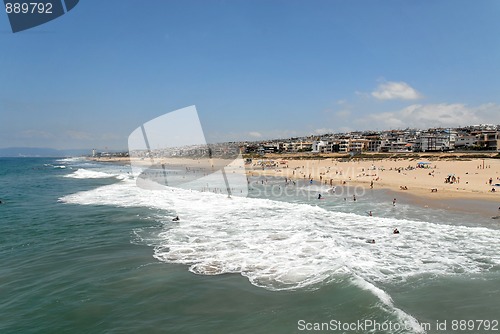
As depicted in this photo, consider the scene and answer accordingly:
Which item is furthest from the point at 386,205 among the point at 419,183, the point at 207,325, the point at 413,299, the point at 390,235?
the point at 207,325

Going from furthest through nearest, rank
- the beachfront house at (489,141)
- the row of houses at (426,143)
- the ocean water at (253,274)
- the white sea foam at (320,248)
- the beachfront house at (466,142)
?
the beachfront house at (466,142), the row of houses at (426,143), the beachfront house at (489,141), the white sea foam at (320,248), the ocean water at (253,274)

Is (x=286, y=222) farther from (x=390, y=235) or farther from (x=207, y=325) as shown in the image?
(x=207, y=325)

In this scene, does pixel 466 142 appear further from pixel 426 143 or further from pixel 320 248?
pixel 320 248

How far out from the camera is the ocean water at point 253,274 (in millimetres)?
9219

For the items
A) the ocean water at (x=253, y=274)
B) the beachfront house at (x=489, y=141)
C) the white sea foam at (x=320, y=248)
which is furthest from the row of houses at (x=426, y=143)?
the ocean water at (x=253, y=274)

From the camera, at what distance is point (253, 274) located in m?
12.3

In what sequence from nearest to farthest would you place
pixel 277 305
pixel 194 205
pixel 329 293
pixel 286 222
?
pixel 277 305, pixel 329 293, pixel 286 222, pixel 194 205

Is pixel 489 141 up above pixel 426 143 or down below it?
above

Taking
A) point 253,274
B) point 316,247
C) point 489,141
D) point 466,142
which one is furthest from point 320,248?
point 466,142

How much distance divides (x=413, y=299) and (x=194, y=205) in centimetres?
2116

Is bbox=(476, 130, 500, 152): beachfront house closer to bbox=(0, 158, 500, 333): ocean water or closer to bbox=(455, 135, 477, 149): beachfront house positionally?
bbox=(455, 135, 477, 149): beachfront house

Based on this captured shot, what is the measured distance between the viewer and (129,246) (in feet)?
53.3

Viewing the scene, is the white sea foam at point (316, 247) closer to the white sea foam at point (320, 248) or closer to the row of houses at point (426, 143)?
the white sea foam at point (320, 248)

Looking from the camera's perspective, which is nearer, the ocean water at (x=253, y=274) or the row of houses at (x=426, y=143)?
the ocean water at (x=253, y=274)
